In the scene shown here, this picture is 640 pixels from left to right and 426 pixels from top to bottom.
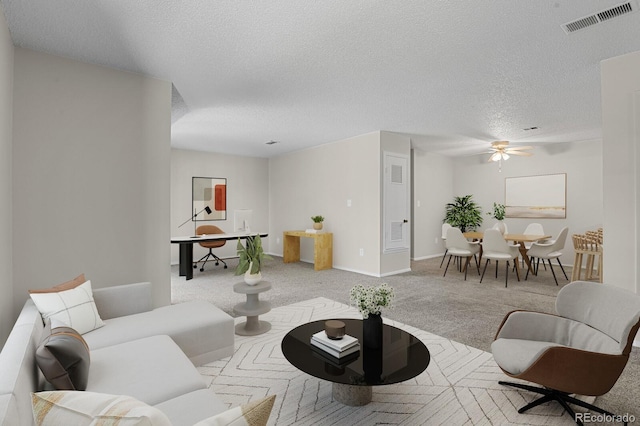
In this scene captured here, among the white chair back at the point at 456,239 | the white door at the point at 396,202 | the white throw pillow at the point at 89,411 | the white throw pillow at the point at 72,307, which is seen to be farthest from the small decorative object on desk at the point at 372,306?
the white chair back at the point at 456,239

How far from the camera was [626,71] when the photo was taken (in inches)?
109

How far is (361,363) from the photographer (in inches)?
69.6

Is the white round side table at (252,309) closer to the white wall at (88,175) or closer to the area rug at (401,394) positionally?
the area rug at (401,394)

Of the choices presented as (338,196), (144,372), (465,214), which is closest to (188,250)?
(338,196)

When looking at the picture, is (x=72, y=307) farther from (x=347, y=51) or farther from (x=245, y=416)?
(x=347, y=51)

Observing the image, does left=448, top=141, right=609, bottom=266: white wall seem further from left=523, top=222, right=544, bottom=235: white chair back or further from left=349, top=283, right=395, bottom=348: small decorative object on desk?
left=349, top=283, right=395, bottom=348: small decorative object on desk

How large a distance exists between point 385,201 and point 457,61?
2942mm

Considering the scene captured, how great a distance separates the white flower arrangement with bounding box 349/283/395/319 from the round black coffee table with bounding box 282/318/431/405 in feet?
0.84

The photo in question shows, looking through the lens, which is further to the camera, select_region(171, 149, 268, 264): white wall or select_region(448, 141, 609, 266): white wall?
select_region(171, 149, 268, 264): white wall

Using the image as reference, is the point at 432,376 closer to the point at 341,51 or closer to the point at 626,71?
the point at 341,51

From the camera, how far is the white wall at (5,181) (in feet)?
7.17

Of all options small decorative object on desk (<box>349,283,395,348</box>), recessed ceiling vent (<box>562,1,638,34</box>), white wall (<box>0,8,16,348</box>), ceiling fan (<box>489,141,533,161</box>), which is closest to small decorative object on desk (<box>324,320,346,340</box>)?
small decorative object on desk (<box>349,283,395,348</box>)

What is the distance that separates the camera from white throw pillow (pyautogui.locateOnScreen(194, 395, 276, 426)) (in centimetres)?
77

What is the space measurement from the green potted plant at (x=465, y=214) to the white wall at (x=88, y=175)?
662cm
